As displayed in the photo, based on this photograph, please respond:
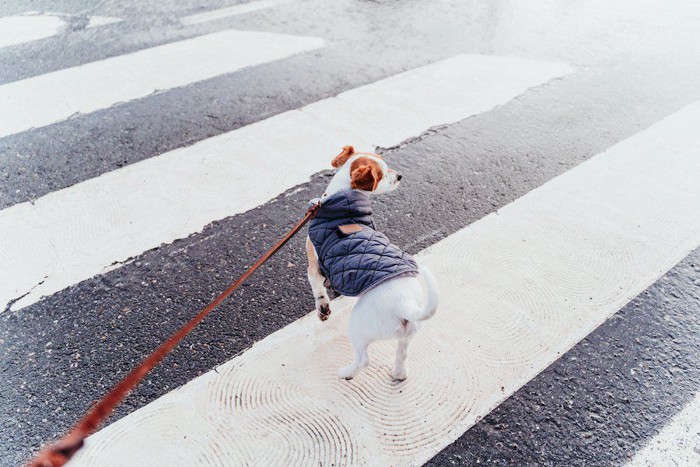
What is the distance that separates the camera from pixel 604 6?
7.66m

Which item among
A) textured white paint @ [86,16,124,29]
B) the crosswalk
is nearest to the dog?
the crosswalk

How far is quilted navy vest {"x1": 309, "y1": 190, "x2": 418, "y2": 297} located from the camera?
248 cm

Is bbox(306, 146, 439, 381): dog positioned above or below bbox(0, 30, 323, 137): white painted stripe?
below

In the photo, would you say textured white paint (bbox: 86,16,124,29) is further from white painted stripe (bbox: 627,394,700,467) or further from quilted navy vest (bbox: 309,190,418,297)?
white painted stripe (bbox: 627,394,700,467)

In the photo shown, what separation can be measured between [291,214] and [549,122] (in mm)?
2622

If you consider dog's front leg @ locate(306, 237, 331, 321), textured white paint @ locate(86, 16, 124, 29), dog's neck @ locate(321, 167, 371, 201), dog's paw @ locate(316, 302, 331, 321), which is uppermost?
textured white paint @ locate(86, 16, 124, 29)

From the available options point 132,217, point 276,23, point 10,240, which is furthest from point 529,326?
point 276,23

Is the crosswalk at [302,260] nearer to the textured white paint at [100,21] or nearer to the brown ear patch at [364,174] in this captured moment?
the brown ear patch at [364,174]

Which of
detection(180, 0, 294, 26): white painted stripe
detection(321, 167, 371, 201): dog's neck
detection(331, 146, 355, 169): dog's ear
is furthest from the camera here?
detection(180, 0, 294, 26): white painted stripe

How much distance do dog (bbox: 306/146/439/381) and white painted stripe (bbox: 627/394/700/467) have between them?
1137 millimetres

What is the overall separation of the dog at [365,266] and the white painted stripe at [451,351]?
216 mm

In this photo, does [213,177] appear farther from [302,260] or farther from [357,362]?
[357,362]

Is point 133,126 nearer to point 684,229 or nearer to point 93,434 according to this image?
point 93,434

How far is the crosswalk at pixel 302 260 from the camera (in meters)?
2.61
